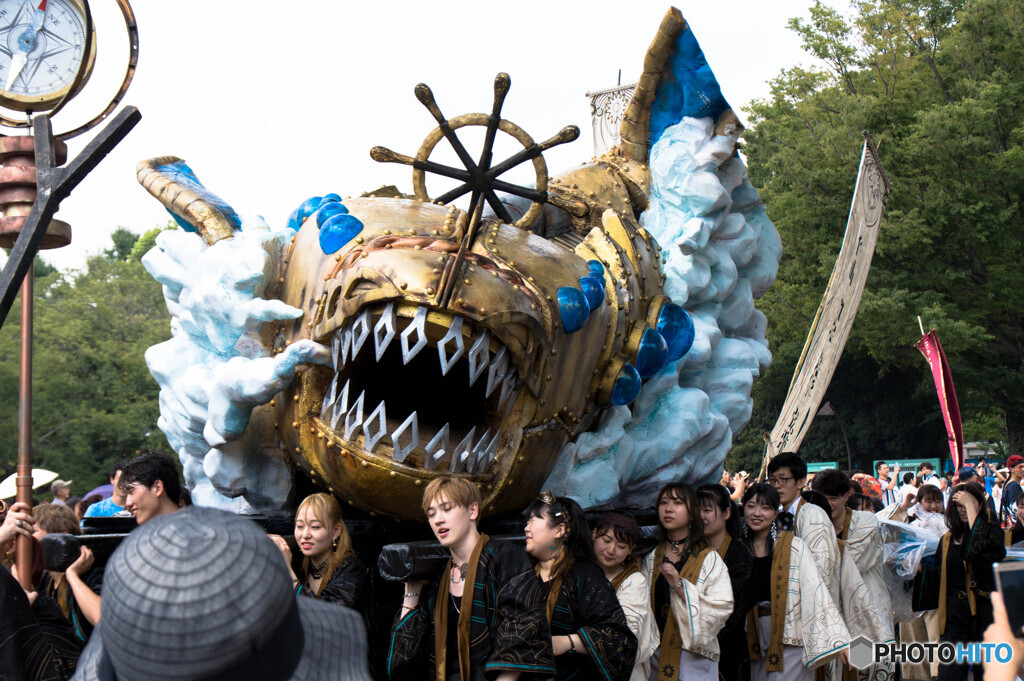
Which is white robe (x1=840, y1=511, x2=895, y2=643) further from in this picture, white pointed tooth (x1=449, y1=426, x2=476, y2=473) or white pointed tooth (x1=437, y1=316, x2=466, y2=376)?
white pointed tooth (x1=437, y1=316, x2=466, y2=376)

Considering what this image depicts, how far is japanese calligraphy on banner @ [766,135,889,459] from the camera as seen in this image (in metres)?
7.06

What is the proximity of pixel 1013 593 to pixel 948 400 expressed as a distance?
8.56 metres

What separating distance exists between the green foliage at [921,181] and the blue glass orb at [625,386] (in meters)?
12.5

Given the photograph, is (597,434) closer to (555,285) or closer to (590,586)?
(555,285)

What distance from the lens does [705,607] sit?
4.05 meters

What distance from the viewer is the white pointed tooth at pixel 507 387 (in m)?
4.32

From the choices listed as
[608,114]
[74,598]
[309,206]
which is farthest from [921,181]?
[74,598]

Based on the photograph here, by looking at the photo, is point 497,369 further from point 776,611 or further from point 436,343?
point 776,611

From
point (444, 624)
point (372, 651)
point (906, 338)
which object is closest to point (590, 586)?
point (444, 624)

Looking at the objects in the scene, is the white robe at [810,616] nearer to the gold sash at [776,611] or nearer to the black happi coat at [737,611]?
the gold sash at [776,611]

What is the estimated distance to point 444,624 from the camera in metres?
3.23

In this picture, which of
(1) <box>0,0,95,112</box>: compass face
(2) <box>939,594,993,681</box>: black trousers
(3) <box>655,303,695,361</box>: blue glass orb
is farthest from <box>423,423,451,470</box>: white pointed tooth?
(2) <box>939,594,993,681</box>: black trousers

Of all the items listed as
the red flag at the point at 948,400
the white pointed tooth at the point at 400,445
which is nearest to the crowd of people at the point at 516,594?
the white pointed tooth at the point at 400,445

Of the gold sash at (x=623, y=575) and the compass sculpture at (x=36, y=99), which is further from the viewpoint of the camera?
the gold sash at (x=623, y=575)
